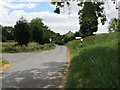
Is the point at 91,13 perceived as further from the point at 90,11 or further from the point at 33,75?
the point at 33,75

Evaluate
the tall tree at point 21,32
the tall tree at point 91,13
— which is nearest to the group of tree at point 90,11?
the tall tree at point 91,13

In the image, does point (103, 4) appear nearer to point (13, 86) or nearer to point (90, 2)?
point (90, 2)

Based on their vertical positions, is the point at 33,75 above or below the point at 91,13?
below

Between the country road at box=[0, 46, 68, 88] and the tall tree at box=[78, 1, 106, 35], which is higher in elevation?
the tall tree at box=[78, 1, 106, 35]

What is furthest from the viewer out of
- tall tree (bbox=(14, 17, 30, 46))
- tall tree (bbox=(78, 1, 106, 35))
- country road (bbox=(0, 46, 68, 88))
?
tall tree (bbox=(14, 17, 30, 46))

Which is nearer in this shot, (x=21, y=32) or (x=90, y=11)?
(x=90, y=11)

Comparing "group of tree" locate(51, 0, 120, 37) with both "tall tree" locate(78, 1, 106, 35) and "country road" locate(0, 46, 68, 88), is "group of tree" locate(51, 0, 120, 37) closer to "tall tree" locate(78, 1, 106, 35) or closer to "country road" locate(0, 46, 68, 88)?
"tall tree" locate(78, 1, 106, 35)

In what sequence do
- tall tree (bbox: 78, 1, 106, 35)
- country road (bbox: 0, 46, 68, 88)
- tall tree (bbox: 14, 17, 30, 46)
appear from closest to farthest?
country road (bbox: 0, 46, 68, 88) < tall tree (bbox: 78, 1, 106, 35) < tall tree (bbox: 14, 17, 30, 46)

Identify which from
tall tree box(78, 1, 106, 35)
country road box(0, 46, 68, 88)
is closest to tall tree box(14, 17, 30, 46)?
country road box(0, 46, 68, 88)

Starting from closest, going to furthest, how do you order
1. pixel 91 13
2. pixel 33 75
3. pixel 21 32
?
1. pixel 33 75
2. pixel 91 13
3. pixel 21 32

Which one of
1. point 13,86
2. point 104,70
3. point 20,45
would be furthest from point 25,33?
point 104,70

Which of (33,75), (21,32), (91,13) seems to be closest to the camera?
(33,75)

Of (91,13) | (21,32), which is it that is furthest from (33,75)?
(21,32)

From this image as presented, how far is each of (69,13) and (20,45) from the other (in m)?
33.6
